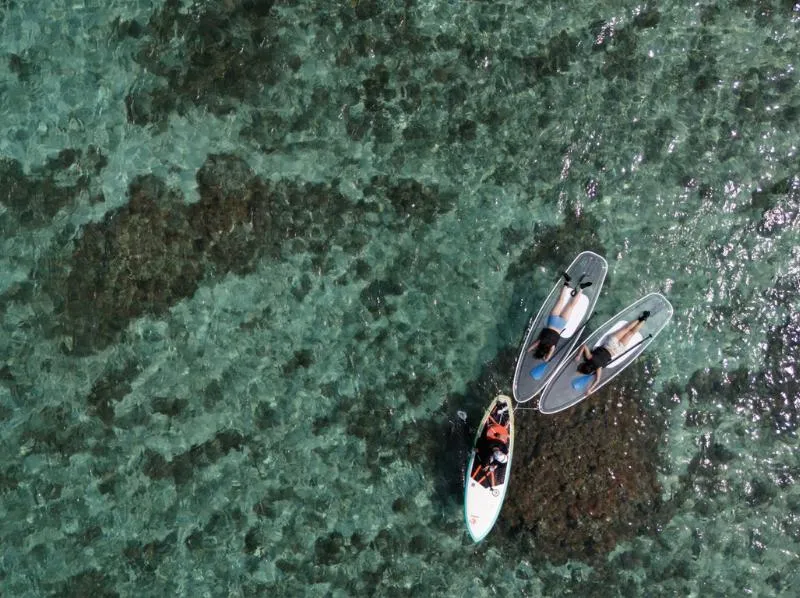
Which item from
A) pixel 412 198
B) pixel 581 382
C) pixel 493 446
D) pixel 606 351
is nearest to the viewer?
pixel 493 446

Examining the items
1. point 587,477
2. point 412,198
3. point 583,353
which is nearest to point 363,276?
point 412,198

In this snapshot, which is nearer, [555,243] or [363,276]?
[363,276]

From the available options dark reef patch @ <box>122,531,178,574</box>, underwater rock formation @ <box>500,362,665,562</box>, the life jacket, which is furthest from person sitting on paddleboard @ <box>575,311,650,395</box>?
dark reef patch @ <box>122,531,178,574</box>

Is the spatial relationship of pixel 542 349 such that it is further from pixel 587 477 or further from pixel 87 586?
pixel 87 586

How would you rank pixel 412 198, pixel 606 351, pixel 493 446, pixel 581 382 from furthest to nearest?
pixel 412 198 → pixel 581 382 → pixel 606 351 → pixel 493 446

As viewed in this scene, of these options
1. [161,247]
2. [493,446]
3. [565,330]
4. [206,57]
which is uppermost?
[206,57]

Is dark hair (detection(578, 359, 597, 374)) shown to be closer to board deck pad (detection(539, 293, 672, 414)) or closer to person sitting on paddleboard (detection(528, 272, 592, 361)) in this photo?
board deck pad (detection(539, 293, 672, 414))

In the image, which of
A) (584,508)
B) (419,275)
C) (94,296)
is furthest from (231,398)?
(584,508)
